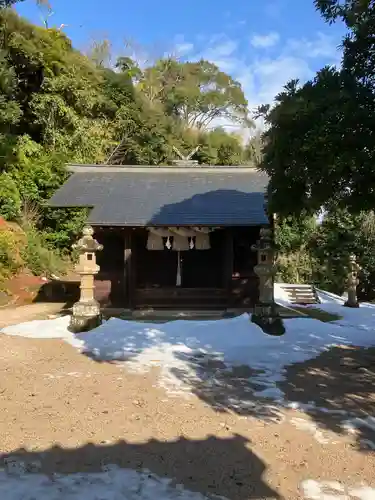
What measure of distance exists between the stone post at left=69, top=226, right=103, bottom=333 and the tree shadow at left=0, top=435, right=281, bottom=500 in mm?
5261

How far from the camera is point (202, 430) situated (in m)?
4.28

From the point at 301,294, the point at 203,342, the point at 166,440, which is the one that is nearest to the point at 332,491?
the point at 166,440

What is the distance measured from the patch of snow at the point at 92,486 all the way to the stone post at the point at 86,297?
18.5 ft

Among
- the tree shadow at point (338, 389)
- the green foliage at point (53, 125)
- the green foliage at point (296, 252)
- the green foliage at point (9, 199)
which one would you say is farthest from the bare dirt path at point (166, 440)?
the green foliage at point (296, 252)

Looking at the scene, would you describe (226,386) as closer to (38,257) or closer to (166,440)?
(166,440)

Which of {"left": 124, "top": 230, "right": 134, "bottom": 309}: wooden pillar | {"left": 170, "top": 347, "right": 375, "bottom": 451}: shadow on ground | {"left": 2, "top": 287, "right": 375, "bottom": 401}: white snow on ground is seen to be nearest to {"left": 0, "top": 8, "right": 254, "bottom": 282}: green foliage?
{"left": 124, "top": 230, "right": 134, "bottom": 309}: wooden pillar

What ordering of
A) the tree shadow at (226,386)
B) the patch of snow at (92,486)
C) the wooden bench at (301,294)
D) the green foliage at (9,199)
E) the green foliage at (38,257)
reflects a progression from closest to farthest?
1. the patch of snow at (92,486)
2. the tree shadow at (226,386)
3. the wooden bench at (301,294)
4. the green foliage at (38,257)
5. the green foliage at (9,199)

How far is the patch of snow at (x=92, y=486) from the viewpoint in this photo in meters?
2.98

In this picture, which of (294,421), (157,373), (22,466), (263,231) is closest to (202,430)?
(294,421)

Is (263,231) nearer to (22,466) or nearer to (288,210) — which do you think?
(288,210)

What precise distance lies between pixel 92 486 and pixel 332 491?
1.74m

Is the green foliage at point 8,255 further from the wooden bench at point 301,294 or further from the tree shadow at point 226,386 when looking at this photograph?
the wooden bench at point 301,294

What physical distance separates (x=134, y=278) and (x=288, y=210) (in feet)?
23.3

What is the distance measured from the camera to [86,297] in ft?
30.3
